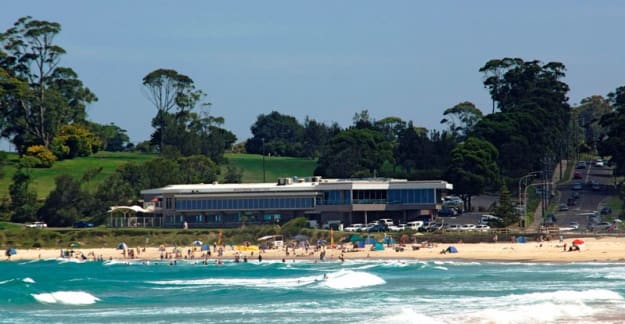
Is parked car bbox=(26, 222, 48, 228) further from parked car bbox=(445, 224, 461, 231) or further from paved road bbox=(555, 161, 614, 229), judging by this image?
paved road bbox=(555, 161, 614, 229)

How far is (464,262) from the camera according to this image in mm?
65250

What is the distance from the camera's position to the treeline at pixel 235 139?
91.7 m

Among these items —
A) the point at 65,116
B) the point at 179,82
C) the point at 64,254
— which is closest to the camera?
the point at 64,254

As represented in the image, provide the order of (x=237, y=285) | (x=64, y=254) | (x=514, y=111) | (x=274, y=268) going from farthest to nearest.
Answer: (x=514, y=111)
(x=64, y=254)
(x=274, y=268)
(x=237, y=285)

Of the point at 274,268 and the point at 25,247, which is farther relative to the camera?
the point at 25,247

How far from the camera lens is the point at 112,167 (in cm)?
11019

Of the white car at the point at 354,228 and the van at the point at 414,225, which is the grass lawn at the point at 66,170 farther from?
the van at the point at 414,225

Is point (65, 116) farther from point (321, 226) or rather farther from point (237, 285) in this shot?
point (237, 285)

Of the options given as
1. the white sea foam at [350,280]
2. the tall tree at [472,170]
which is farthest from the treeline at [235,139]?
the white sea foam at [350,280]

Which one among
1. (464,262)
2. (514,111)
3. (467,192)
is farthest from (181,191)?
(514,111)

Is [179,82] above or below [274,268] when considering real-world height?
above

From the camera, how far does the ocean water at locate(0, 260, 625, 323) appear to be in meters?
40.8

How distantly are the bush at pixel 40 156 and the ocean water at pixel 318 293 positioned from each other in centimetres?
3674

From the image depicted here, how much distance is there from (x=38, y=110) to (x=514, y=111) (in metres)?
43.8
